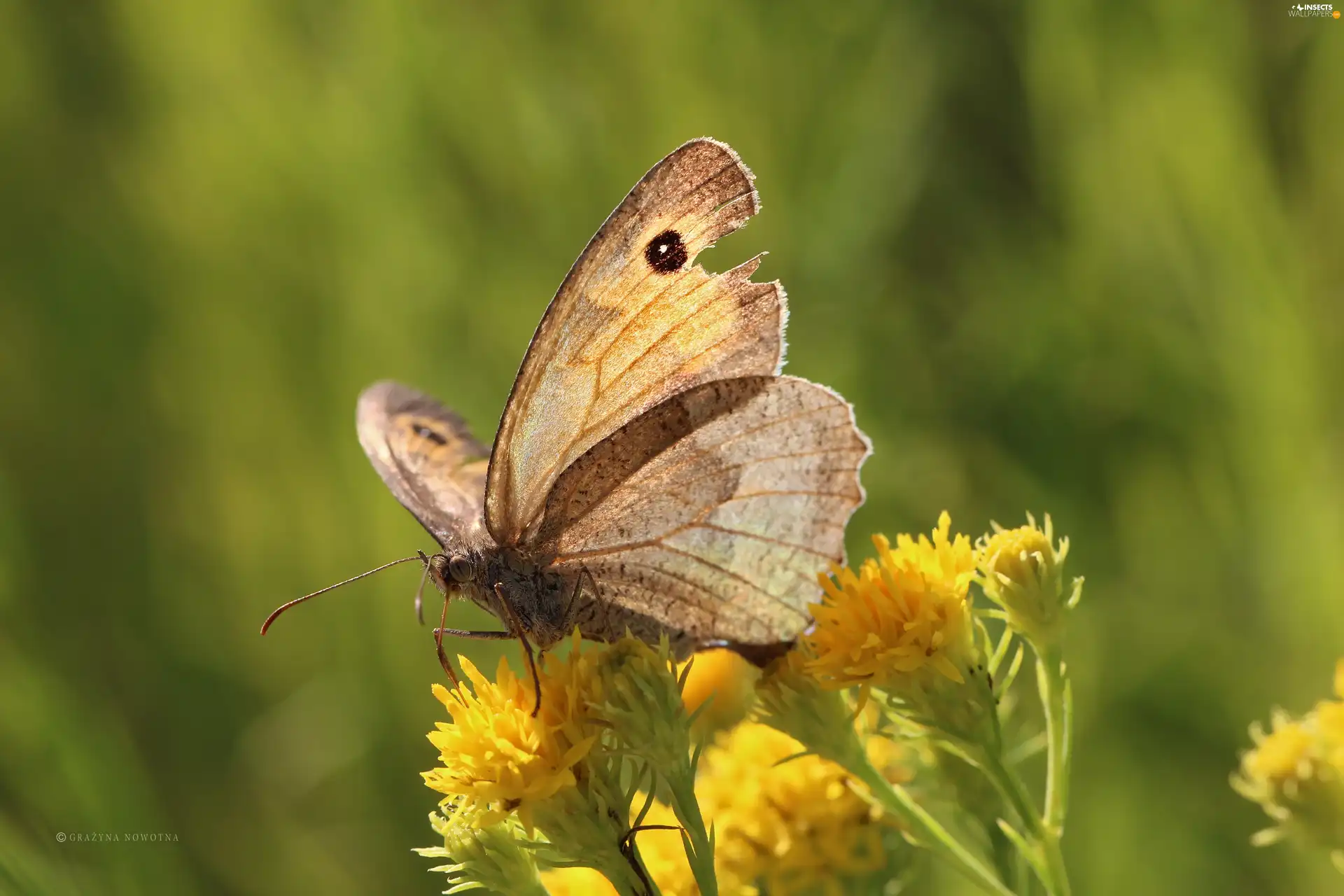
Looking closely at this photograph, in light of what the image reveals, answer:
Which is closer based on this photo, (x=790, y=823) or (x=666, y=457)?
(x=666, y=457)

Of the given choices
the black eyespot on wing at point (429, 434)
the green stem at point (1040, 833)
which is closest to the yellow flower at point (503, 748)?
the green stem at point (1040, 833)

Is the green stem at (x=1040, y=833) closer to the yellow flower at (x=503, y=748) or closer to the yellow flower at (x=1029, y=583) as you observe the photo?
the yellow flower at (x=1029, y=583)

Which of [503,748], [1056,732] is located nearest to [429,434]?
[503,748]

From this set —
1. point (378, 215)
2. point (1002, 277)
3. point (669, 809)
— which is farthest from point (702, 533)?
point (378, 215)

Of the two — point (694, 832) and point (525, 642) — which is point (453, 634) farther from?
point (694, 832)

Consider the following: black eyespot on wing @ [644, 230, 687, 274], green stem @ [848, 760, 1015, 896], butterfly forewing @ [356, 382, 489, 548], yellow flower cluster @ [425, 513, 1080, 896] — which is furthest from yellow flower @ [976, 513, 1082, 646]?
butterfly forewing @ [356, 382, 489, 548]
